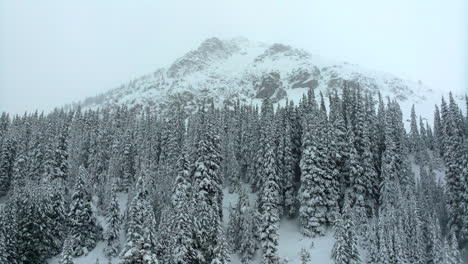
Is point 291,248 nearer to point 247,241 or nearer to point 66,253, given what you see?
point 247,241

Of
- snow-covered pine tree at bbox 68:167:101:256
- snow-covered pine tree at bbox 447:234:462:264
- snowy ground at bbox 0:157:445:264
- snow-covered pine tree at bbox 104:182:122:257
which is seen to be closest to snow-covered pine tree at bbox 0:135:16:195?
snowy ground at bbox 0:157:445:264

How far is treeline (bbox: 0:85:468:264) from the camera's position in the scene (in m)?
49.0

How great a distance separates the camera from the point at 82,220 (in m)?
60.2

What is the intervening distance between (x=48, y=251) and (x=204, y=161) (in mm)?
26967

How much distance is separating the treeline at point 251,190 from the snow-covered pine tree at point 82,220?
165mm

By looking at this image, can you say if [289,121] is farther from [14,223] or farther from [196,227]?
[14,223]

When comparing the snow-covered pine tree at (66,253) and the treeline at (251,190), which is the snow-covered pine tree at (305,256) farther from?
the snow-covered pine tree at (66,253)

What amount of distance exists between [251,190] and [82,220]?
31.5 metres

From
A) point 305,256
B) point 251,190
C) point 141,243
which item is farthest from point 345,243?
point 251,190

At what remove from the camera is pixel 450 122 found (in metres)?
68.9

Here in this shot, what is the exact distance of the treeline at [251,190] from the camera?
49000mm

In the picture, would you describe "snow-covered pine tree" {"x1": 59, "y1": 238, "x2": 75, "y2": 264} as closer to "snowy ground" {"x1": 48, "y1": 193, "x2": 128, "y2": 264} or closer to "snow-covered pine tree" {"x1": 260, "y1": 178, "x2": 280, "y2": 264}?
"snowy ground" {"x1": 48, "y1": 193, "x2": 128, "y2": 264}

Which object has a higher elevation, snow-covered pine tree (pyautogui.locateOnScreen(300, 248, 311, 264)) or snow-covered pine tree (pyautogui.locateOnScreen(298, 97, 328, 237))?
snow-covered pine tree (pyautogui.locateOnScreen(298, 97, 328, 237))

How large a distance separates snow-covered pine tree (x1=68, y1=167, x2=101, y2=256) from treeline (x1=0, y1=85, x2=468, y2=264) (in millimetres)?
165
